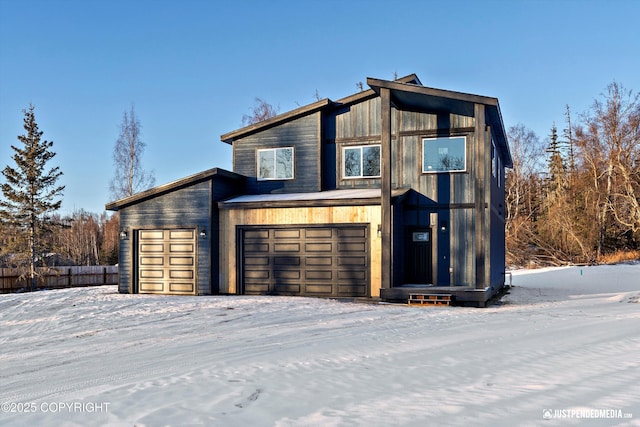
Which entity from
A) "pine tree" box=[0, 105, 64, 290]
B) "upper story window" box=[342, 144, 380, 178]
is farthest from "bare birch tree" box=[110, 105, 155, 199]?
"upper story window" box=[342, 144, 380, 178]

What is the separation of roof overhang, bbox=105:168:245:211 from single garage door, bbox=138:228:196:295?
3.51 ft

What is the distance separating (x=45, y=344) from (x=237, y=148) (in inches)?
404

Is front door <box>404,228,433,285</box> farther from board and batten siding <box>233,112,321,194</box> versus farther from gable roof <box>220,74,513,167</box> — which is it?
gable roof <box>220,74,513,167</box>

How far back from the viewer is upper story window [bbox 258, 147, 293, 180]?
1695 cm

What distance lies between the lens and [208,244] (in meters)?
15.9

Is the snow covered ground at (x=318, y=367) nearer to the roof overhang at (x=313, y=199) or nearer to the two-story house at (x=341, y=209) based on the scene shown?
the two-story house at (x=341, y=209)

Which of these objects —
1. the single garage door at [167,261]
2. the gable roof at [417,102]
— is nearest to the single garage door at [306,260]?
the single garage door at [167,261]

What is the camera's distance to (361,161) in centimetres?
1633

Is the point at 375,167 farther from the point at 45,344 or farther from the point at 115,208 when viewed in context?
the point at 45,344

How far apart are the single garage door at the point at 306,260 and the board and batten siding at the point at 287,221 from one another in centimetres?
19

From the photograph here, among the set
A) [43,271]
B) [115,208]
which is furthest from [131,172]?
[115,208]

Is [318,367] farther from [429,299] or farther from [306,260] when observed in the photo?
[306,260]

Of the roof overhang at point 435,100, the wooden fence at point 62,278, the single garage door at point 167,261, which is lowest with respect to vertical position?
the wooden fence at point 62,278

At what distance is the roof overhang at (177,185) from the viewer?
1579 centimetres
